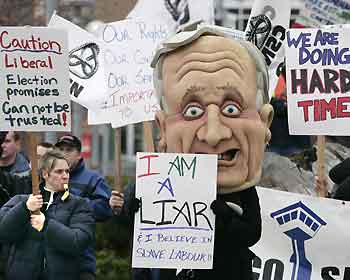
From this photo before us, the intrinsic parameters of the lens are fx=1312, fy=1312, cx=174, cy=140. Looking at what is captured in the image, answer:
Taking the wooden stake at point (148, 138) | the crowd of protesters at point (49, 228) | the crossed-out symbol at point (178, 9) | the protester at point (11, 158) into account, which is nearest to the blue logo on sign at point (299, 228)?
the wooden stake at point (148, 138)

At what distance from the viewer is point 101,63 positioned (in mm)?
9570

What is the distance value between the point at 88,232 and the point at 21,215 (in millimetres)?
511

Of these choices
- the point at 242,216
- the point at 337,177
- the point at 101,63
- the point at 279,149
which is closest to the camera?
the point at 242,216

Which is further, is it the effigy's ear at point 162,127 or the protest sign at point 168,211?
the effigy's ear at point 162,127

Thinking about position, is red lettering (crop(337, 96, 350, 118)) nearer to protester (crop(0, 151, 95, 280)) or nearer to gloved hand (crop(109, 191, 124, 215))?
gloved hand (crop(109, 191, 124, 215))

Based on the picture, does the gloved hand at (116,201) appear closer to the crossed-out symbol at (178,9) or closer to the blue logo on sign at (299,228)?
the blue logo on sign at (299,228)

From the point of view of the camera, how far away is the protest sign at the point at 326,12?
11391mm

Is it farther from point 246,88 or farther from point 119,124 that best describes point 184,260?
point 119,124

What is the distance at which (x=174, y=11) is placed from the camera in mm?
11117

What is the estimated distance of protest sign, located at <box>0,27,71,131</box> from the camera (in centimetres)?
802

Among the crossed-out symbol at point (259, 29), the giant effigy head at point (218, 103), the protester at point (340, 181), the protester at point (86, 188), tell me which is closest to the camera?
A: the giant effigy head at point (218, 103)

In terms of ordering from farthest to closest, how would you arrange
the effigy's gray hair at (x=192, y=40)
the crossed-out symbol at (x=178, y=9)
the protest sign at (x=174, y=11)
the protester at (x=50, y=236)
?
1. the crossed-out symbol at (x=178, y=9)
2. the protest sign at (x=174, y=11)
3. the protester at (x=50, y=236)
4. the effigy's gray hair at (x=192, y=40)

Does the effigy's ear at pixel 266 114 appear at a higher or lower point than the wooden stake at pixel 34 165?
higher

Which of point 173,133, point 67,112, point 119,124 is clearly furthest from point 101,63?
point 173,133
